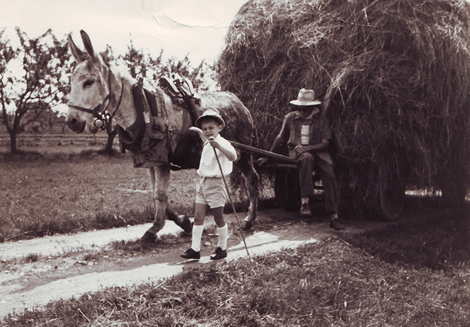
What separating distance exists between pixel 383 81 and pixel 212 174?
8.85ft

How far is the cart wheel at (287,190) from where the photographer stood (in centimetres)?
707

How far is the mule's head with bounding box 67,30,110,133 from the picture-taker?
4.12 meters

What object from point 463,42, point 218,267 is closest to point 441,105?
point 463,42

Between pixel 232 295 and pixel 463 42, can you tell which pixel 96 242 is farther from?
pixel 463 42

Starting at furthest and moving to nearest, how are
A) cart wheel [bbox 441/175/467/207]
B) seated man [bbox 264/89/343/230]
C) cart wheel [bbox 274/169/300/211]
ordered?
1. cart wheel [bbox 274/169/300/211]
2. cart wheel [bbox 441/175/467/207]
3. seated man [bbox 264/89/343/230]

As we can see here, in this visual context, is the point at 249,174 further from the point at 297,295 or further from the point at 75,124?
Result: the point at 297,295

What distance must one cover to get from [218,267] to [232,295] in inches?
22.2

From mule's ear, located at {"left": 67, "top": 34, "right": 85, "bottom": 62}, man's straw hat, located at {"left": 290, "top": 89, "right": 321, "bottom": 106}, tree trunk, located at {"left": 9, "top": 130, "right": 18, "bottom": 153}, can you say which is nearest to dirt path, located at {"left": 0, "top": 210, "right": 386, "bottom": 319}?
man's straw hat, located at {"left": 290, "top": 89, "right": 321, "bottom": 106}

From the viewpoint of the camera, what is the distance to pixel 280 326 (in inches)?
115

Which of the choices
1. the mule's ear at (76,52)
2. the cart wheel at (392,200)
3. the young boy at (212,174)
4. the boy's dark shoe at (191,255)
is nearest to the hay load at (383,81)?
the cart wheel at (392,200)

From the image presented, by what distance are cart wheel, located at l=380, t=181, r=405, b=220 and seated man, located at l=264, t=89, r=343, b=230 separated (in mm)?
744

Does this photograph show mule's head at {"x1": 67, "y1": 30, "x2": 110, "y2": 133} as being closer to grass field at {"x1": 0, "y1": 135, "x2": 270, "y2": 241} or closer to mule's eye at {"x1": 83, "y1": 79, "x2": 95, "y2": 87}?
mule's eye at {"x1": 83, "y1": 79, "x2": 95, "y2": 87}

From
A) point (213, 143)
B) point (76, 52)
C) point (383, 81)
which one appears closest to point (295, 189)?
point (383, 81)

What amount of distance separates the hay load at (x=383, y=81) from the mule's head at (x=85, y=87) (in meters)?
2.90
